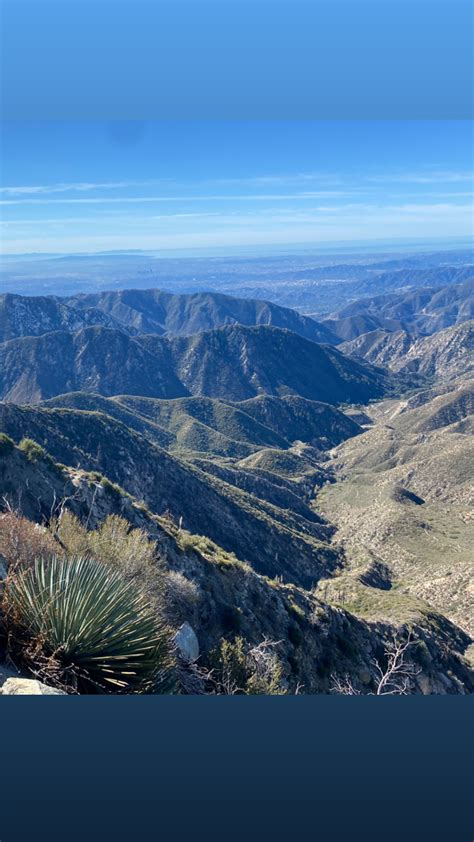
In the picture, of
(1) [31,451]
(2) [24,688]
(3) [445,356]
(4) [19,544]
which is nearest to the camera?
(2) [24,688]

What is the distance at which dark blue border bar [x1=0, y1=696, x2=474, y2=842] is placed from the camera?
76.4 inches

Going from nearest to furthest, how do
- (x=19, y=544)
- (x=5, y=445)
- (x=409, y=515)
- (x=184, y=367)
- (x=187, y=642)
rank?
(x=19, y=544) → (x=187, y=642) → (x=5, y=445) → (x=409, y=515) → (x=184, y=367)

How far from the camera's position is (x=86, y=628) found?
11.3 ft

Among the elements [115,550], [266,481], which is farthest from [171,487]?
[115,550]

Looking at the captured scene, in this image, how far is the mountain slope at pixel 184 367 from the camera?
133 metres

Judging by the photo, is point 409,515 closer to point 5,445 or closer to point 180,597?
point 5,445

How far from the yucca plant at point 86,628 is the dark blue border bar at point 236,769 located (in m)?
0.77

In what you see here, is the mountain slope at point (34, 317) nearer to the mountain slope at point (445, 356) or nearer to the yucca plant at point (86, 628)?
the mountain slope at point (445, 356)

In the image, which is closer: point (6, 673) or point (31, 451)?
point (6, 673)

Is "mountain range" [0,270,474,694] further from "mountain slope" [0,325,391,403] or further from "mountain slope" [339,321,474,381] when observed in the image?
"mountain slope" [339,321,474,381]

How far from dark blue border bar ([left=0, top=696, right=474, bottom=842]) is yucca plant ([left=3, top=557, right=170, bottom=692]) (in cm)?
77

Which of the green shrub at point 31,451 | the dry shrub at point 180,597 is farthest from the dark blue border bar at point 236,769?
the green shrub at point 31,451

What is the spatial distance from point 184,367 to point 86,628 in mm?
148335

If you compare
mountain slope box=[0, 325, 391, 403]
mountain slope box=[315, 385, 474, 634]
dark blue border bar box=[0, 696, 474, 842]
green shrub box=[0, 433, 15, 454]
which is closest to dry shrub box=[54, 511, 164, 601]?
dark blue border bar box=[0, 696, 474, 842]
